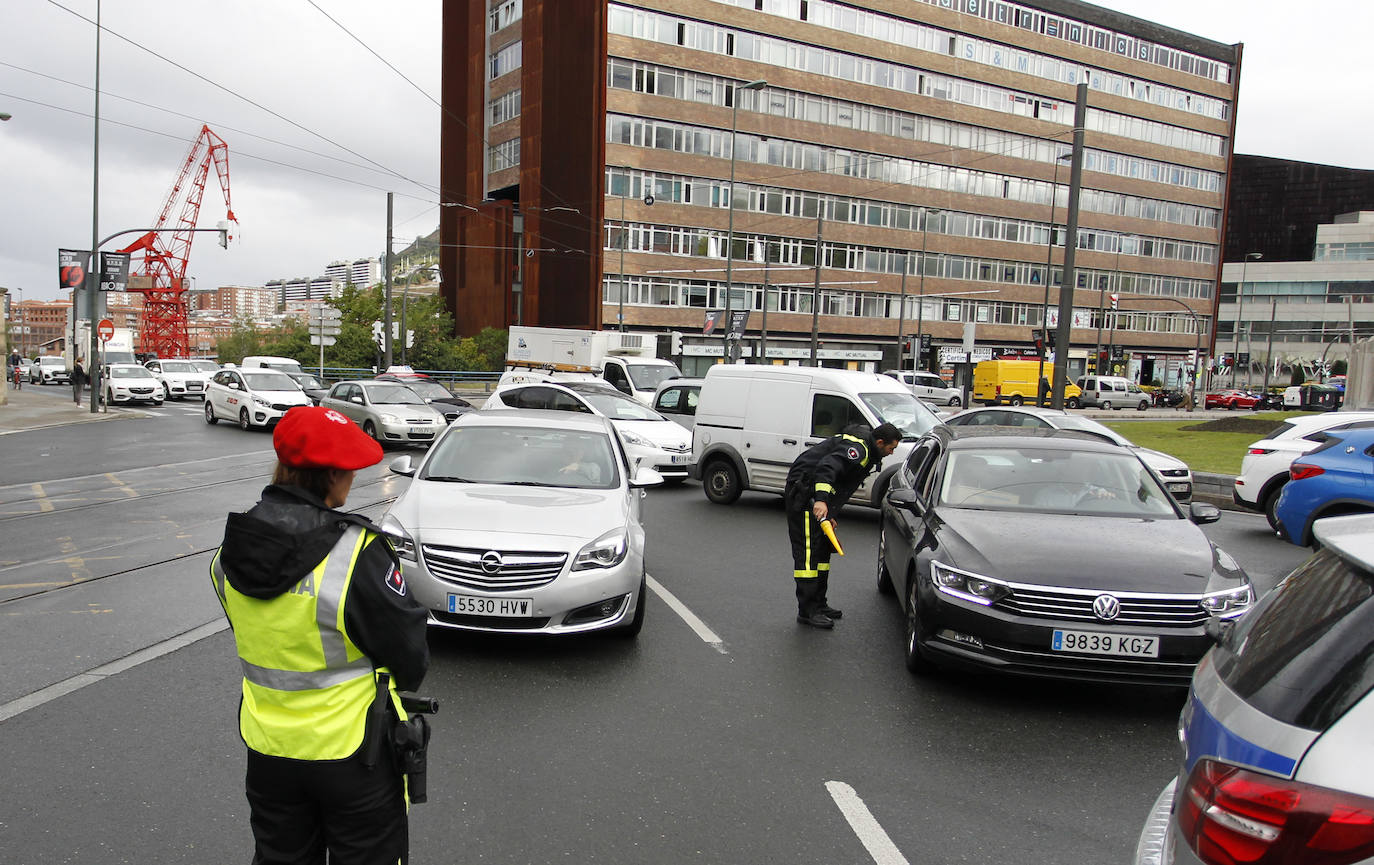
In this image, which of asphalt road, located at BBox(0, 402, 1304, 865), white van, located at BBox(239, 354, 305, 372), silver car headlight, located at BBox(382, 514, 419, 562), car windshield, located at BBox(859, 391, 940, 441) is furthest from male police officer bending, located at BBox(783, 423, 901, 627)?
white van, located at BBox(239, 354, 305, 372)

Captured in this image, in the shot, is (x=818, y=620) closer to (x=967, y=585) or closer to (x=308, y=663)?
(x=967, y=585)

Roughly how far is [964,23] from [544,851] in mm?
72363

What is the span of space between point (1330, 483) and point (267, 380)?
79.8 ft

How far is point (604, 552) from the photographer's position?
605 cm

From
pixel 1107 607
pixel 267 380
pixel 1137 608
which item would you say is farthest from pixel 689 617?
pixel 267 380

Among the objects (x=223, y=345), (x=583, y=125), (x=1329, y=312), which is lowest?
(x=223, y=345)

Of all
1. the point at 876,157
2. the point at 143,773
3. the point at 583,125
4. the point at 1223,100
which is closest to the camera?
the point at 143,773

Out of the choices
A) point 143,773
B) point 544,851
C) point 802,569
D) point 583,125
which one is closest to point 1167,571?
point 802,569

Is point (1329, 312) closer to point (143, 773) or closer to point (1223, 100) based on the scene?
point (1223, 100)

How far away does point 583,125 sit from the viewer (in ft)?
181

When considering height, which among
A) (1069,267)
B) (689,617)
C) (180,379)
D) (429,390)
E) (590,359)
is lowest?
(180,379)

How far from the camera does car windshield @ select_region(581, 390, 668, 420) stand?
635 inches

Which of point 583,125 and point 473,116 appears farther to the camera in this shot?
point 473,116

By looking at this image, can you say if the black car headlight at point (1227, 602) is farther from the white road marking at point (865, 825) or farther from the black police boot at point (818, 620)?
the black police boot at point (818, 620)
